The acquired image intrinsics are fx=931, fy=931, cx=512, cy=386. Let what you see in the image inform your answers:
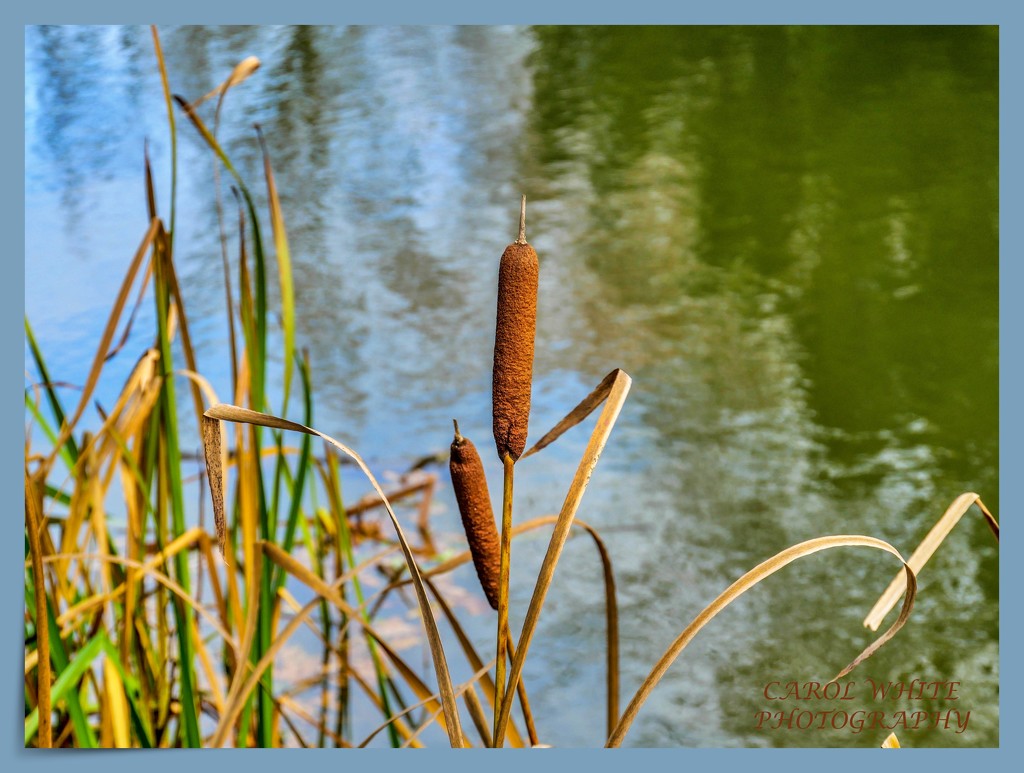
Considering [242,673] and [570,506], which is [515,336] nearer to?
[570,506]

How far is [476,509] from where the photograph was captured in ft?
1.31

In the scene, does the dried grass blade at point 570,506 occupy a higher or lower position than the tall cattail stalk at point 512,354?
lower

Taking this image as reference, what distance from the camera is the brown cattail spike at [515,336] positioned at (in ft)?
1.18

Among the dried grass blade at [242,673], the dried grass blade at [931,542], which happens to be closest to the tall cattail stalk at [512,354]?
the dried grass blade at [931,542]

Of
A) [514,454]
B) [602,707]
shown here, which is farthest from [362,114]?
[514,454]

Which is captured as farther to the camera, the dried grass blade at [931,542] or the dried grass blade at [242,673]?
the dried grass blade at [242,673]

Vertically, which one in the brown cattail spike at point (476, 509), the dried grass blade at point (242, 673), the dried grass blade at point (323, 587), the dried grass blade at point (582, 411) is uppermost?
the dried grass blade at point (582, 411)

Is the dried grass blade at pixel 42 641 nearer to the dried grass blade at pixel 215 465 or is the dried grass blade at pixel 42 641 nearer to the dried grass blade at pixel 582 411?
the dried grass blade at pixel 215 465

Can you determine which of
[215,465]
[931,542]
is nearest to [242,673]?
[215,465]

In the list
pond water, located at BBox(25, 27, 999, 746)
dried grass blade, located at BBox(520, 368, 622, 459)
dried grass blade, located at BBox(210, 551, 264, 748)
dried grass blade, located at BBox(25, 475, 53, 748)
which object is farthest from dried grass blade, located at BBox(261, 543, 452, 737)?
pond water, located at BBox(25, 27, 999, 746)

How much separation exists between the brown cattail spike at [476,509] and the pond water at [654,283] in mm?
1054

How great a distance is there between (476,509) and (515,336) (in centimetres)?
8

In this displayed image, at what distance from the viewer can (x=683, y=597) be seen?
1717 mm

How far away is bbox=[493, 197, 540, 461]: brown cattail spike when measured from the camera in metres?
0.36
